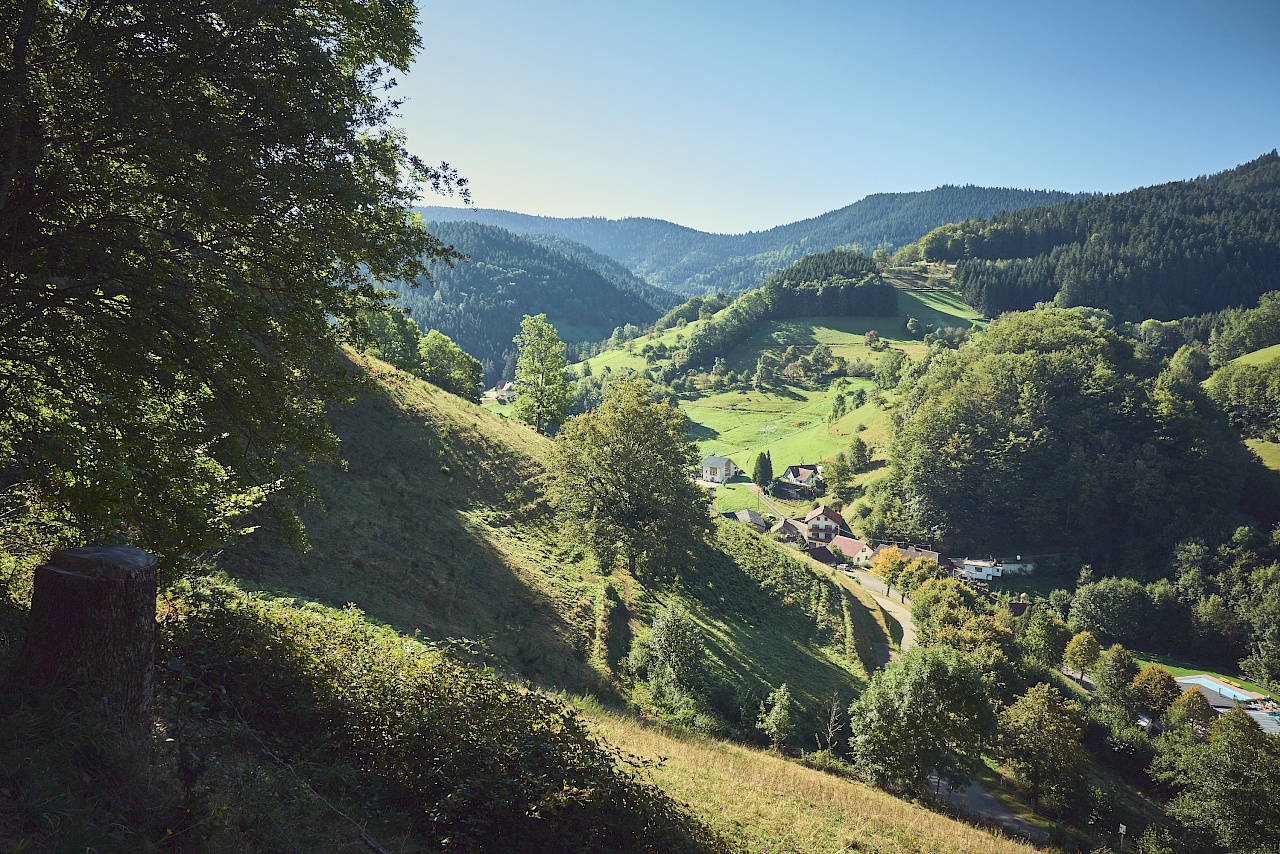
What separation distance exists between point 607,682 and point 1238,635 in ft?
297

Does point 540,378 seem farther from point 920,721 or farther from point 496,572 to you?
point 920,721

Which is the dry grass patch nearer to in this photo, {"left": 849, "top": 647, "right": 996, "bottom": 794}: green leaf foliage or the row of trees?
{"left": 849, "top": 647, "right": 996, "bottom": 794}: green leaf foliage

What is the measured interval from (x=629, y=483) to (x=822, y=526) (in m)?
74.0

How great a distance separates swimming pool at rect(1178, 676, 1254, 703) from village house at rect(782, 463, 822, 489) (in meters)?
55.9

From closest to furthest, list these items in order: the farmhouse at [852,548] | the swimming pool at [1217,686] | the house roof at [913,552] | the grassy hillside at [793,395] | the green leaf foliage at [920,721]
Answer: the green leaf foliage at [920,721] → the swimming pool at [1217,686] → the house roof at [913,552] → the farmhouse at [852,548] → the grassy hillside at [793,395]

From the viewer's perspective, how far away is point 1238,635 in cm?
7219

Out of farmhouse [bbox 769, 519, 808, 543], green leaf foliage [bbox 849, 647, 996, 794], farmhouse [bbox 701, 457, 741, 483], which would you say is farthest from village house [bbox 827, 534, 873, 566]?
green leaf foliage [bbox 849, 647, 996, 794]

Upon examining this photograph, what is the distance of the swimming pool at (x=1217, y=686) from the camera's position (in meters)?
62.5

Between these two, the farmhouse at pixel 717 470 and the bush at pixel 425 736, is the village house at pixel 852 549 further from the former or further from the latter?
the bush at pixel 425 736

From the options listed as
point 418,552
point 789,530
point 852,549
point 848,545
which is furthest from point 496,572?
point 848,545

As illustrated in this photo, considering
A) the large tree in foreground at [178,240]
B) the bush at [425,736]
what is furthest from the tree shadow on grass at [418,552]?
the bush at [425,736]

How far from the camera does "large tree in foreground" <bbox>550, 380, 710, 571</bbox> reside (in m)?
28.1

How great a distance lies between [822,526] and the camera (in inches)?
3770

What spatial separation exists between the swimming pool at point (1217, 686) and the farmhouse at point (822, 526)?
42865 millimetres
